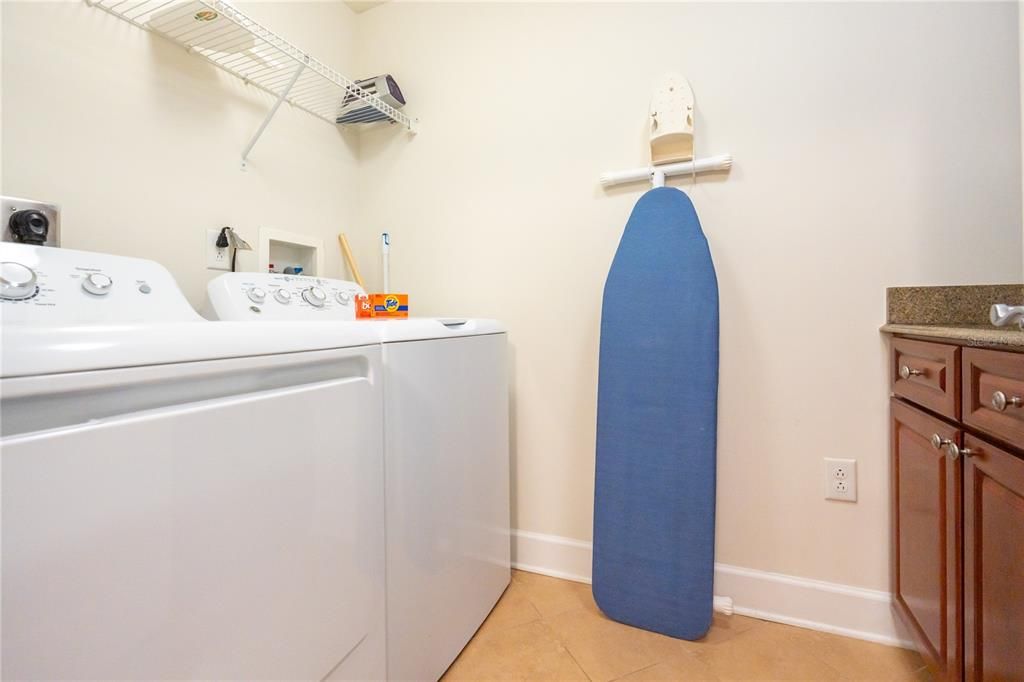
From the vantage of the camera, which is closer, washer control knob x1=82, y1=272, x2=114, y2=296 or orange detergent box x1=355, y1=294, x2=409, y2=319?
washer control knob x1=82, y1=272, x2=114, y2=296

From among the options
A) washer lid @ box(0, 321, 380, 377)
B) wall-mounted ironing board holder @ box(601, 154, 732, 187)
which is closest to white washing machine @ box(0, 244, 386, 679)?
washer lid @ box(0, 321, 380, 377)

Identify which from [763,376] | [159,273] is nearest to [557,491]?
[763,376]

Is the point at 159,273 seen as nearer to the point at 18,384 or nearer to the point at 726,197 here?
the point at 18,384

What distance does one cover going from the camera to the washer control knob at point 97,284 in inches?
33.6

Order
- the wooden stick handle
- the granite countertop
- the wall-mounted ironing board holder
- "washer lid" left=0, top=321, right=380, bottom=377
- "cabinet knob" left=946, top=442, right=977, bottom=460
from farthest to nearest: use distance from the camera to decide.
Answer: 1. the wooden stick handle
2. the wall-mounted ironing board holder
3. the granite countertop
4. "cabinet knob" left=946, top=442, right=977, bottom=460
5. "washer lid" left=0, top=321, right=380, bottom=377

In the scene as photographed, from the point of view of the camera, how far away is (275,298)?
1253mm

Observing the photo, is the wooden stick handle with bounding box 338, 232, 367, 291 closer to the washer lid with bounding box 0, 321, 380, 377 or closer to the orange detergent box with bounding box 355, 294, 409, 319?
the orange detergent box with bounding box 355, 294, 409, 319

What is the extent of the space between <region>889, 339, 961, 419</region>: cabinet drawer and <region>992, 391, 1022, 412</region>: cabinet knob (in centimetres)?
14

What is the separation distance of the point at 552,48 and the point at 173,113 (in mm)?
1281

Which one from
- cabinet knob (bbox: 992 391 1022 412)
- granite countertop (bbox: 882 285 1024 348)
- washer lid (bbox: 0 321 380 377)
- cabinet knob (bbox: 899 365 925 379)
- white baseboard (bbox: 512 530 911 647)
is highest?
granite countertop (bbox: 882 285 1024 348)

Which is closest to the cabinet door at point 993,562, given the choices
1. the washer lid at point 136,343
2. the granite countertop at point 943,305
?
the granite countertop at point 943,305

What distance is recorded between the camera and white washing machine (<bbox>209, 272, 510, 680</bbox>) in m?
0.96

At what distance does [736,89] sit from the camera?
53.3 inches

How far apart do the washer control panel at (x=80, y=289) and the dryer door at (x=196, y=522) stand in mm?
434
